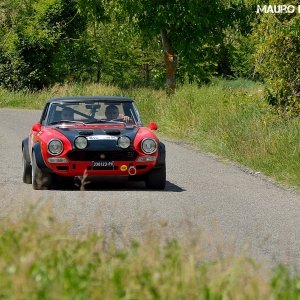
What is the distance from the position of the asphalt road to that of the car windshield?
957 millimetres

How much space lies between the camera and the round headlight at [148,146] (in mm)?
15422

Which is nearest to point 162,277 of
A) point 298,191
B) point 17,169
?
point 298,191

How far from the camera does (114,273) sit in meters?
5.93

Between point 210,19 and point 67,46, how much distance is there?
58.2ft

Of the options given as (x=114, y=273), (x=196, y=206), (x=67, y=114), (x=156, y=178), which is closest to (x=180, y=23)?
(x=67, y=114)

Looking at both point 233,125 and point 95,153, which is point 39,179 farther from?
point 233,125

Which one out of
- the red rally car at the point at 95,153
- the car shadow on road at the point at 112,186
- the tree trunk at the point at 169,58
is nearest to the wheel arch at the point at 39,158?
the red rally car at the point at 95,153

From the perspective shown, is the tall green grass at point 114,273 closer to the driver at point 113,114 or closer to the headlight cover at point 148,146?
the headlight cover at point 148,146

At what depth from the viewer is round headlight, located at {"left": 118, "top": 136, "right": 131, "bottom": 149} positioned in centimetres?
1530

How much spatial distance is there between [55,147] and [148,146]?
1.28m

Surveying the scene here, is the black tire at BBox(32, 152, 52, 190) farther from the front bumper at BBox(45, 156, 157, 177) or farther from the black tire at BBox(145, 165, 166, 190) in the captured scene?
the black tire at BBox(145, 165, 166, 190)

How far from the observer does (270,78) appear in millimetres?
24719

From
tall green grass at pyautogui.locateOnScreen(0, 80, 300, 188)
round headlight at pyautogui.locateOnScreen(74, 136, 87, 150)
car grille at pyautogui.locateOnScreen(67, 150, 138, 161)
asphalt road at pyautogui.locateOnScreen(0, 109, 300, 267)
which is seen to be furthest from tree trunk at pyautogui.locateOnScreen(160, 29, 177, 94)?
round headlight at pyautogui.locateOnScreen(74, 136, 87, 150)

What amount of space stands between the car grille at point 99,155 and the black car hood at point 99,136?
0.25ft
